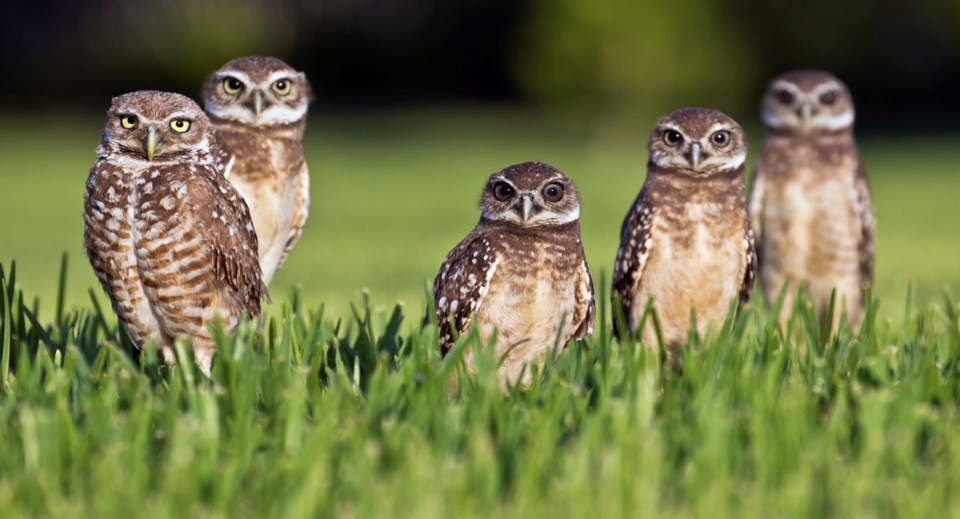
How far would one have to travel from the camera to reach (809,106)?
25.2 feet

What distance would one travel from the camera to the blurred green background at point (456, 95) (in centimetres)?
1606

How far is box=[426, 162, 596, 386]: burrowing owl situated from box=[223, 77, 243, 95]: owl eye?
1699 millimetres

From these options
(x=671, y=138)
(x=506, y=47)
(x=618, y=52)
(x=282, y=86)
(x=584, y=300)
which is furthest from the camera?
(x=506, y=47)

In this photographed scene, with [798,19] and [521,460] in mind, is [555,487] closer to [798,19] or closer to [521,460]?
[521,460]

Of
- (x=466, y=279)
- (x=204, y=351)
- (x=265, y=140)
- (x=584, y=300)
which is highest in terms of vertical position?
(x=265, y=140)

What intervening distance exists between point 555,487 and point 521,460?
256 mm

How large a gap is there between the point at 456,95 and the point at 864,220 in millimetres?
36085

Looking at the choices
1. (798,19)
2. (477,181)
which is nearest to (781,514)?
(477,181)

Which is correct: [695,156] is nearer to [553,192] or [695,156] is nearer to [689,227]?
[689,227]

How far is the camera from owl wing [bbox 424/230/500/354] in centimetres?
518

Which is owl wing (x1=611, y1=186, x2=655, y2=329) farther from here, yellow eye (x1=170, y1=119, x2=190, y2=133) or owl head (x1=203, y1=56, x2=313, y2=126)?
yellow eye (x1=170, y1=119, x2=190, y2=133)

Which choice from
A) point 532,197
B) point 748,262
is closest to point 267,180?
point 532,197

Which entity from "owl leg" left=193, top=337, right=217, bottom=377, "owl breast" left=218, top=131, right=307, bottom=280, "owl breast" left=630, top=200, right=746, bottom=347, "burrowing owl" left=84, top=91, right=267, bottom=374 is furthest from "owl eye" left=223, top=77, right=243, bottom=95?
"owl breast" left=630, top=200, right=746, bottom=347

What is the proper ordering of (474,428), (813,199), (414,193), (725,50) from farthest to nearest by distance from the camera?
(725,50)
(414,193)
(813,199)
(474,428)
